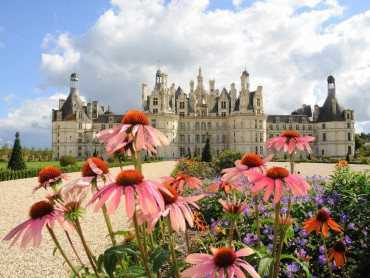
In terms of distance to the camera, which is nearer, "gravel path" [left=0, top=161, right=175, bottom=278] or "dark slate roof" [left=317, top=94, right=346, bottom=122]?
"gravel path" [left=0, top=161, right=175, bottom=278]

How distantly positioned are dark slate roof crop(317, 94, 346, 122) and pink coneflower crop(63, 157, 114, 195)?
57.7m

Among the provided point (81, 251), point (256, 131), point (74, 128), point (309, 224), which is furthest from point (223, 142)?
point (309, 224)

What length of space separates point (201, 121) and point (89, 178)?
159ft

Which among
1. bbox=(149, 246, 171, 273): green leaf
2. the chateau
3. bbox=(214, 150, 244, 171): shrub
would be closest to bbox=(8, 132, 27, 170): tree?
bbox=(214, 150, 244, 171): shrub

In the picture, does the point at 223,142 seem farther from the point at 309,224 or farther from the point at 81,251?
the point at 309,224

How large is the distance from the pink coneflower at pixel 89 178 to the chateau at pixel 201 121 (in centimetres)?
4463

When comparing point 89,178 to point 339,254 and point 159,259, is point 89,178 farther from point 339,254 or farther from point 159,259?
point 339,254

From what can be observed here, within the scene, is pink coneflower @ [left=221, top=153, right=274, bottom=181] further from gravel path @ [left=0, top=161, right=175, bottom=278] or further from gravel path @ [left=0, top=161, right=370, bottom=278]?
gravel path @ [left=0, top=161, right=175, bottom=278]

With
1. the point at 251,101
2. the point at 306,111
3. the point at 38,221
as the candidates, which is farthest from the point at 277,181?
the point at 306,111

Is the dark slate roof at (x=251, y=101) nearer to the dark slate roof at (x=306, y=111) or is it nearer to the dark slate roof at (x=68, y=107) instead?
the dark slate roof at (x=306, y=111)

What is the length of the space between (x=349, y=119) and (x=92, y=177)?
5868cm

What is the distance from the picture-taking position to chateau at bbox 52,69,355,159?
153 ft

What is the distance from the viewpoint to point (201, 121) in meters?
49.7

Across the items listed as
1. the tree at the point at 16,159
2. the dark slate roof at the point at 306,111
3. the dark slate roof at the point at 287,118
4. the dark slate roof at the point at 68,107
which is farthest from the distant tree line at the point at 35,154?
the dark slate roof at the point at 306,111
